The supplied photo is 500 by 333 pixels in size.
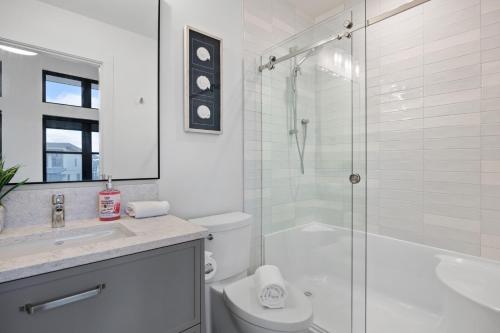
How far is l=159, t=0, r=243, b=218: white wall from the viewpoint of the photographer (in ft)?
4.73

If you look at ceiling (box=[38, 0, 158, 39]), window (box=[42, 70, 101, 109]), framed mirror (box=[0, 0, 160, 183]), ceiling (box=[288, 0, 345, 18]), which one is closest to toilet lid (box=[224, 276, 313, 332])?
framed mirror (box=[0, 0, 160, 183])

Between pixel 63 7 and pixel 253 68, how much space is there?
3.79ft

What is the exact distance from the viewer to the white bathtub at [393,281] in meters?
1.32

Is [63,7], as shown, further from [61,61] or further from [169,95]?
[169,95]

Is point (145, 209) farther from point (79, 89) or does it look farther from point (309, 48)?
point (309, 48)

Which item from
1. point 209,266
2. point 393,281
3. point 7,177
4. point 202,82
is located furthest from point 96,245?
point 393,281

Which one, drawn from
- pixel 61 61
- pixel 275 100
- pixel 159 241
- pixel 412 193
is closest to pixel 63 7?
pixel 61 61

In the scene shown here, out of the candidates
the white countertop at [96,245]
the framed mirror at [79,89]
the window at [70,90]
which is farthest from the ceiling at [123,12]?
the white countertop at [96,245]

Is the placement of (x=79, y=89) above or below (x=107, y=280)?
above

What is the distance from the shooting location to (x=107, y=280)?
0.79 metres

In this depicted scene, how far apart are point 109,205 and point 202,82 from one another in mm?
908

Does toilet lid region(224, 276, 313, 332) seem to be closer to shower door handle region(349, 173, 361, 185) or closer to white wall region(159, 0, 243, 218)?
white wall region(159, 0, 243, 218)

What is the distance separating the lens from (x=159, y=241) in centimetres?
89

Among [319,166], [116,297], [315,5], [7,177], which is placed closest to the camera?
[116,297]
